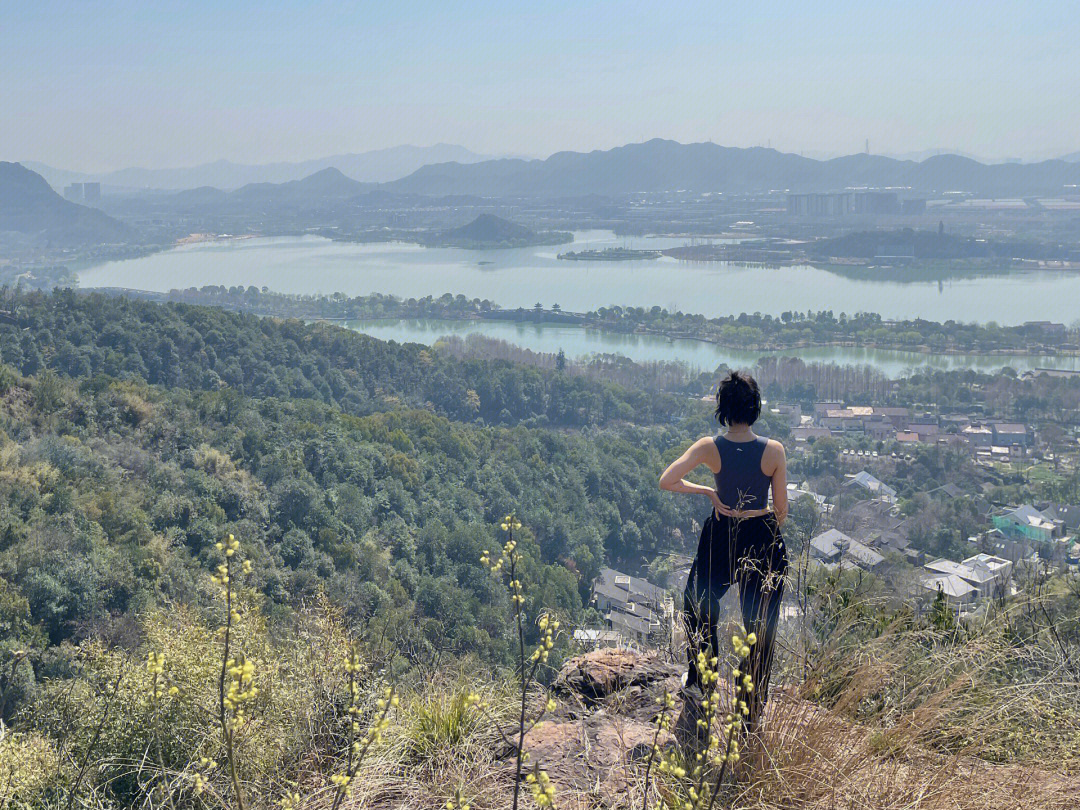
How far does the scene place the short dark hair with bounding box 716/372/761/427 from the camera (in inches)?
81.8

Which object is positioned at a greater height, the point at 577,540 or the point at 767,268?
the point at 767,268

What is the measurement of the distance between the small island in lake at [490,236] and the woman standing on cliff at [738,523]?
6330 centimetres

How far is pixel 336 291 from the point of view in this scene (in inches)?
1807

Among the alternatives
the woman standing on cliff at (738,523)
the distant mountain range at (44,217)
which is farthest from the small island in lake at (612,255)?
the woman standing on cliff at (738,523)

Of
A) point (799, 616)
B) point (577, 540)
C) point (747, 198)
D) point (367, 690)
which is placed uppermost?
point (747, 198)

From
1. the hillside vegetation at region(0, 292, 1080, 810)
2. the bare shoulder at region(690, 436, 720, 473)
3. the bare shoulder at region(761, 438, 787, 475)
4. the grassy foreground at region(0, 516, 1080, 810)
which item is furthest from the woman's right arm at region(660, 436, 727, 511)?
the grassy foreground at region(0, 516, 1080, 810)

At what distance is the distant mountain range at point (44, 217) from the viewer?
204 ft

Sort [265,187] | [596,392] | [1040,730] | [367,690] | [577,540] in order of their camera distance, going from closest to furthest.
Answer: [1040,730], [367,690], [577,540], [596,392], [265,187]

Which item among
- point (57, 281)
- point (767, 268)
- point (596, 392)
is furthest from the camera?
point (767, 268)

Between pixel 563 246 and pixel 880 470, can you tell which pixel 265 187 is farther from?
pixel 880 470

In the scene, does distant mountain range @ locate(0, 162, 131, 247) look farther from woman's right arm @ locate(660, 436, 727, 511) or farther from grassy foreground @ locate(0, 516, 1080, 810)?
woman's right arm @ locate(660, 436, 727, 511)

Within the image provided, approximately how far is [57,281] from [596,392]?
3386 cm

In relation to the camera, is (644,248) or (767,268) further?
(644,248)

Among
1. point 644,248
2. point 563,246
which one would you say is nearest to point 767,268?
point 644,248
